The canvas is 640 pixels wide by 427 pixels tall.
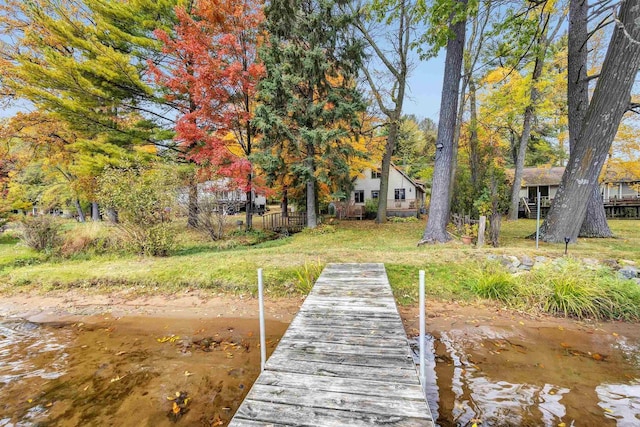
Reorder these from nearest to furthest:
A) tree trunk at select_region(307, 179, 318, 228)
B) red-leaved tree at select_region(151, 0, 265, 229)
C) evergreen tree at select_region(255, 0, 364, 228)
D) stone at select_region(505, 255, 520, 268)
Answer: stone at select_region(505, 255, 520, 268), red-leaved tree at select_region(151, 0, 265, 229), evergreen tree at select_region(255, 0, 364, 228), tree trunk at select_region(307, 179, 318, 228)

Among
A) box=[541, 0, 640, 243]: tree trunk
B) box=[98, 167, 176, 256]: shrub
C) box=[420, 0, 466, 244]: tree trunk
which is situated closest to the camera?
box=[541, 0, 640, 243]: tree trunk

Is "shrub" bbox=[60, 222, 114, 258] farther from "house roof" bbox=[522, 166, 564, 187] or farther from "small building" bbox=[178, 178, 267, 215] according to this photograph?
"house roof" bbox=[522, 166, 564, 187]

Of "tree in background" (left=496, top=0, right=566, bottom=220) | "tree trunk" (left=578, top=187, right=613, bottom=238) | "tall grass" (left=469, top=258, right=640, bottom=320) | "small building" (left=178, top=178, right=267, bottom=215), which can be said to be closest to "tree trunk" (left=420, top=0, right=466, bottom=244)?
"tree in background" (left=496, top=0, right=566, bottom=220)

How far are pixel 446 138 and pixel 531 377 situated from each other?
7144 mm

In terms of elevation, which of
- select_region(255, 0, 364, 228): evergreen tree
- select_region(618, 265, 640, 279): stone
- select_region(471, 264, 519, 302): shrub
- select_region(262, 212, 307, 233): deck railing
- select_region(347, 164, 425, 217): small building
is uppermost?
select_region(255, 0, 364, 228): evergreen tree

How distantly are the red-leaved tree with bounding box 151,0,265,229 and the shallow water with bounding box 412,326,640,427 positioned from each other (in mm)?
10165

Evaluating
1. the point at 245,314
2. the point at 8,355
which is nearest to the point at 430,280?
the point at 245,314

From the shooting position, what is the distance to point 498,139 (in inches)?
696

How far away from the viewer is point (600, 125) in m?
7.09

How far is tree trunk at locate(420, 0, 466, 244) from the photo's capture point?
27.9ft

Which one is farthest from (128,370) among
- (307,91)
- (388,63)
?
(388,63)

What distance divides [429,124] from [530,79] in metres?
30.4

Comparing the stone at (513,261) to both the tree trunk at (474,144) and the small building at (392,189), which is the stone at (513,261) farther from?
the small building at (392,189)

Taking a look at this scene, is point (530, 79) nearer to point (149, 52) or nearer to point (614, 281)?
point (614, 281)
